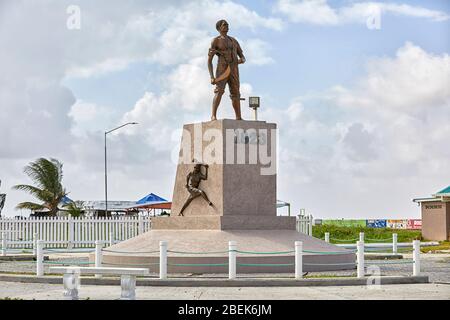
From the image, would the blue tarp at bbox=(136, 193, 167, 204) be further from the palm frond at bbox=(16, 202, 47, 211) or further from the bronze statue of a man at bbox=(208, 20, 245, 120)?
the bronze statue of a man at bbox=(208, 20, 245, 120)

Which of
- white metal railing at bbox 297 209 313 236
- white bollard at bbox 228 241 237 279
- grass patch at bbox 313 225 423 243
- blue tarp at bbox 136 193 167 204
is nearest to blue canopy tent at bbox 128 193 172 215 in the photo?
blue tarp at bbox 136 193 167 204

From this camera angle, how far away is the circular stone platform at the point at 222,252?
732 inches

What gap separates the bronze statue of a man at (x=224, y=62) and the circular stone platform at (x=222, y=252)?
3.59m

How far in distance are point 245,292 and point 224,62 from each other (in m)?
8.85

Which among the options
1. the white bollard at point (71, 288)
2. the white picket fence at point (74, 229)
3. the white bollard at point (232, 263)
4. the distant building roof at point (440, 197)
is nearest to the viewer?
the white bollard at point (71, 288)

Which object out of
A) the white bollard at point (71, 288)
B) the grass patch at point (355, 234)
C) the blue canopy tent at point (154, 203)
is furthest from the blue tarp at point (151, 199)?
the white bollard at point (71, 288)

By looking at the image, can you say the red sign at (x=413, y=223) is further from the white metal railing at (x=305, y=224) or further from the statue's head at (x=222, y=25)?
the statue's head at (x=222, y=25)

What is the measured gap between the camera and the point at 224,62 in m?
22.0

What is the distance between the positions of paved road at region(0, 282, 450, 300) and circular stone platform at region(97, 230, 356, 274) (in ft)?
7.77

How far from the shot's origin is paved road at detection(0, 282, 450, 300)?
13.9 m
